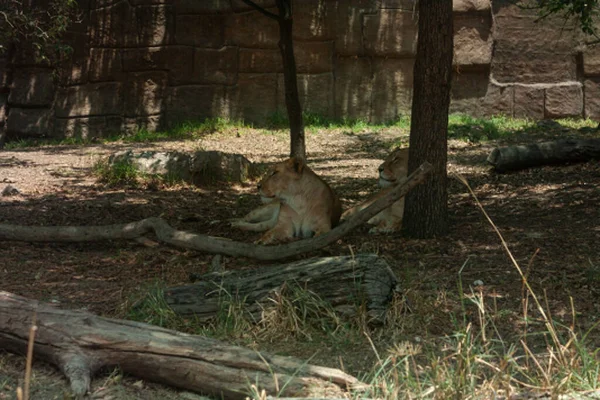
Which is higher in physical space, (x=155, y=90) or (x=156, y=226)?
(x=155, y=90)

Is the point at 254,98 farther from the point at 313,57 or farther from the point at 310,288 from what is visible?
the point at 310,288

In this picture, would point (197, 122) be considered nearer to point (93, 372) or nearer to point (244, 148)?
point (244, 148)

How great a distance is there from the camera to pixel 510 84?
14992 millimetres

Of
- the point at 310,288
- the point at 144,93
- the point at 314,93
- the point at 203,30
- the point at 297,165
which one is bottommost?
the point at 310,288

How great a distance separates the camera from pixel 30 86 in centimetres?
1468

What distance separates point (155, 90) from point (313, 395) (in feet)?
38.7

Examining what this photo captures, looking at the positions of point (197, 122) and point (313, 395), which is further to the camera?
point (197, 122)

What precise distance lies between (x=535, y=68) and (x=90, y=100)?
817cm

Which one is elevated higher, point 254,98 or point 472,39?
point 472,39

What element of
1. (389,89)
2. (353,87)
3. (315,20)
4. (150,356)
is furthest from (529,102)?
(150,356)

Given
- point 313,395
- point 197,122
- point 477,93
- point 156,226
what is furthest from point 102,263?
point 477,93

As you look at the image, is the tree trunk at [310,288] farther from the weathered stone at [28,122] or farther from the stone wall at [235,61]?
the weathered stone at [28,122]

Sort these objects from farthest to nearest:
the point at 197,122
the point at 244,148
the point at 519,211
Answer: the point at 197,122 < the point at 244,148 < the point at 519,211

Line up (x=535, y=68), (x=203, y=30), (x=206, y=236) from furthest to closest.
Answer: (x=535, y=68) < (x=203, y=30) < (x=206, y=236)
